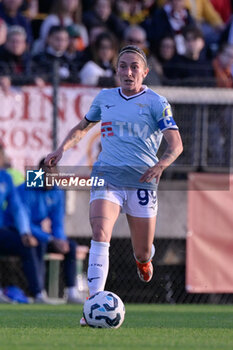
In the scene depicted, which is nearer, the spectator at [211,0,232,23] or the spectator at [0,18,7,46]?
the spectator at [0,18,7,46]

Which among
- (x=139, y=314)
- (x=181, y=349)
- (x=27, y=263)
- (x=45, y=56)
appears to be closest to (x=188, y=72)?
(x=45, y=56)

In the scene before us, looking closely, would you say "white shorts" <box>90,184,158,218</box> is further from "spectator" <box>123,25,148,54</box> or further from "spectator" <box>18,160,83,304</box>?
"spectator" <box>123,25,148,54</box>

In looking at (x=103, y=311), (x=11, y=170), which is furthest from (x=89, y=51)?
(x=103, y=311)

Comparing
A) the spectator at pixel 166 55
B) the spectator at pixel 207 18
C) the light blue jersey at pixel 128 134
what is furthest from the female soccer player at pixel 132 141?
the spectator at pixel 207 18

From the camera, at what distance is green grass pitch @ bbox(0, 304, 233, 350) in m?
6.31

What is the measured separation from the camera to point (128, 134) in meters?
8.27

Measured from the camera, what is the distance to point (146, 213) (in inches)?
325

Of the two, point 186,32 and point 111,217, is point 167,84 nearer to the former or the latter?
point 186,32

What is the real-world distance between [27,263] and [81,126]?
4.89 meters

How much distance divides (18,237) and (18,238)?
0.05 feet

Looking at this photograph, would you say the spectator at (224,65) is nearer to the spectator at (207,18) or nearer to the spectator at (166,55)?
the spectator at (166,55)

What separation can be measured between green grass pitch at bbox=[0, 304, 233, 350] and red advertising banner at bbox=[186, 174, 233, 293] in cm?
296

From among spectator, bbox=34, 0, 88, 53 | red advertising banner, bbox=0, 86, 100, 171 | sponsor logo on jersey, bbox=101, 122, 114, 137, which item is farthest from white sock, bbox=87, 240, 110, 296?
spectator, bbox=34, 0, 88, 53

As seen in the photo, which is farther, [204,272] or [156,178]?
[204,272]
